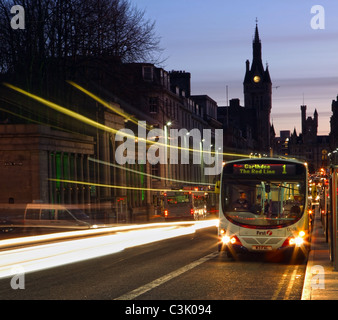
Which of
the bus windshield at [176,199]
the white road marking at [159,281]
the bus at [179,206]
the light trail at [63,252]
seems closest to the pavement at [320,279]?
the white road marking at [159,281]

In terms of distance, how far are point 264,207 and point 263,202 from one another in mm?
138

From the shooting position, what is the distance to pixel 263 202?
65.4ft

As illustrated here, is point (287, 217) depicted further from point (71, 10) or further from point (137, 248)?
point (71, 10)

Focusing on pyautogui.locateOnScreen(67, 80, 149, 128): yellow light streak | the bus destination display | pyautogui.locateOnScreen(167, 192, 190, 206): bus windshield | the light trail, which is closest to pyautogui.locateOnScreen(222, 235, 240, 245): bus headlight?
the bus destination display

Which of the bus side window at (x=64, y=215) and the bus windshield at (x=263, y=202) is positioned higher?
the bus windshield at (x=263, y=202)

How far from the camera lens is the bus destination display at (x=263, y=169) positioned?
20.7 metres

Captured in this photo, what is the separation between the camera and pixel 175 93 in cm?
9700

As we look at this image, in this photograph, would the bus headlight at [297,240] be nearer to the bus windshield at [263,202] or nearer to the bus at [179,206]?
the bus windshield at [263,202]

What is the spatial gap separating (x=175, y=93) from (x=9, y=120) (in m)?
46.2

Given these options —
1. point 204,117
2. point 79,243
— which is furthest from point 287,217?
point 204,117

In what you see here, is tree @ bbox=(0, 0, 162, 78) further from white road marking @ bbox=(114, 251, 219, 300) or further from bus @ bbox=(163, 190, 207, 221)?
white road marking @ bbox=(114, 251, 219, 300)

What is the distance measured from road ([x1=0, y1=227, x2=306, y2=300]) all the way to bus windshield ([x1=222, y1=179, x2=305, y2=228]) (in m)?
1.19

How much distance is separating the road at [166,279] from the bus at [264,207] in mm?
588

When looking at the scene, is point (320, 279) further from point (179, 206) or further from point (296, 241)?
point (179, 206)
